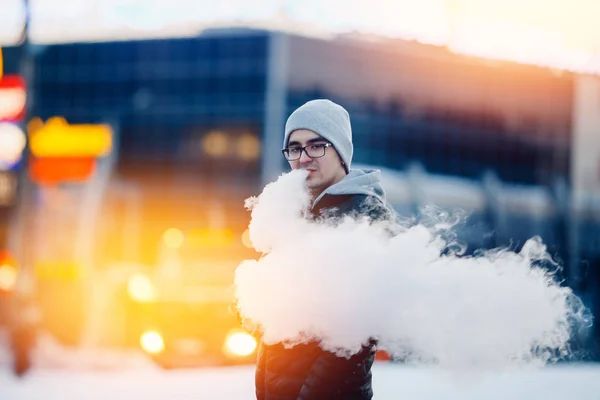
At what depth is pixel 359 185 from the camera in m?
2.20

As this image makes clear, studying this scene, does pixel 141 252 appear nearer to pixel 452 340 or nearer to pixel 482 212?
pixel 482 212

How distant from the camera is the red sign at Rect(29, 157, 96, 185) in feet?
53.9

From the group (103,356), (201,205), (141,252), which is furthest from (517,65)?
(103,356)

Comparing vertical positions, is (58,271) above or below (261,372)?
below

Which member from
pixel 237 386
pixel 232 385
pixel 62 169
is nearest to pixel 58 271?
pixel 62 169

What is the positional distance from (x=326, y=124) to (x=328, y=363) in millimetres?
702

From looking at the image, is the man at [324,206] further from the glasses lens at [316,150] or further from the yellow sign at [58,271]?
the yellow sign at [58,271]

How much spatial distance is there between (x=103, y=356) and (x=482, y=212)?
2109 centimetres

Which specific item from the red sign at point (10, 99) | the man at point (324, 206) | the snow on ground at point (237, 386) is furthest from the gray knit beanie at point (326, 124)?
the red sign at point (10, 99)

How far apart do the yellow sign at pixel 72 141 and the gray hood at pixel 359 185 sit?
47.3ft

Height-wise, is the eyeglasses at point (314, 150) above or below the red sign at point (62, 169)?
above

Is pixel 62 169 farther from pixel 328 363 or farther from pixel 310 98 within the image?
pixel 328 363

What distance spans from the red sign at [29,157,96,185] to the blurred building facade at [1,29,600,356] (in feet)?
39.0

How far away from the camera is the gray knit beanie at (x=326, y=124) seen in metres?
2.28
